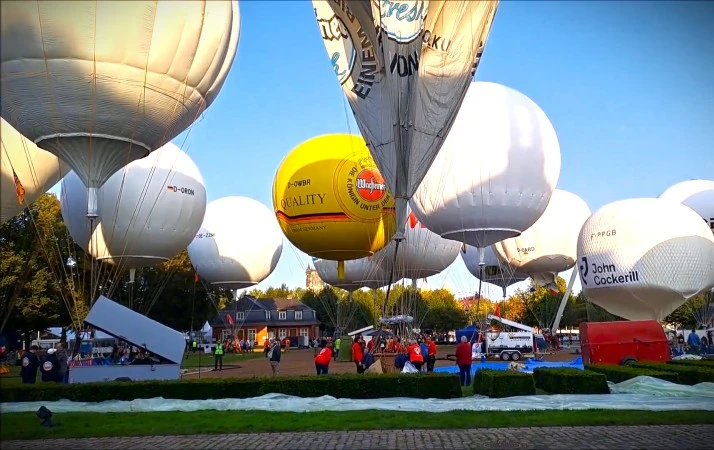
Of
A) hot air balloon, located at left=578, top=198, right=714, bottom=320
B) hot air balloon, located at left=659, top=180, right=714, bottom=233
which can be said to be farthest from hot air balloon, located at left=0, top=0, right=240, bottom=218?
hot air balloon, located at left=659, top=180, right=714, bottom=233

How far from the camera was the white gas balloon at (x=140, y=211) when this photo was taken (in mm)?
26922

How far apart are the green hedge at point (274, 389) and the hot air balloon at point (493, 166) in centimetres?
1135

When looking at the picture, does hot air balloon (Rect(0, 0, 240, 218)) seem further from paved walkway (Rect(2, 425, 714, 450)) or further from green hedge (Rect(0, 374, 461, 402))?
paved walkway (Rect(2, 425, 714, 450))

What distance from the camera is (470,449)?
9.09 metres

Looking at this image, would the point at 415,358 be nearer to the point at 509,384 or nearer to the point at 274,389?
the point at 509,384

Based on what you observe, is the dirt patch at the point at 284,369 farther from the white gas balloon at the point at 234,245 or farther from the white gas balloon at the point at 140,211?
the white gas balloon at the point at 234,245

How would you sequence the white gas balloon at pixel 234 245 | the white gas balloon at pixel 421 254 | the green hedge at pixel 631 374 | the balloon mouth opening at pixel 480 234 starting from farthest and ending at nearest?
the white gas balloon at pixel 234 245 < the white gas balloon at pixel 421 254 < the balloon mouth opening at pixel 480 234 < the green hedge at pixel 631 374

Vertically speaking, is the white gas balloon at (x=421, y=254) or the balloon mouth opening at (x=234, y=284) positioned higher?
the white gas balloon at (x=421, y=254)

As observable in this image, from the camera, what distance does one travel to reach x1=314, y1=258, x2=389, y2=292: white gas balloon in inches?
1704

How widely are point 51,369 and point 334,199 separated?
13.8m

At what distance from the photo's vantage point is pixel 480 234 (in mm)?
26188

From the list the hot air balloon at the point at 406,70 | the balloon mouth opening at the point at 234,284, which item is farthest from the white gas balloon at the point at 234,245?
the hot air balloon at the point at 406,70

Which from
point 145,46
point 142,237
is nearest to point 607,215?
point 142,237

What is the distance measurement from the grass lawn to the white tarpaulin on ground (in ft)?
1.77
